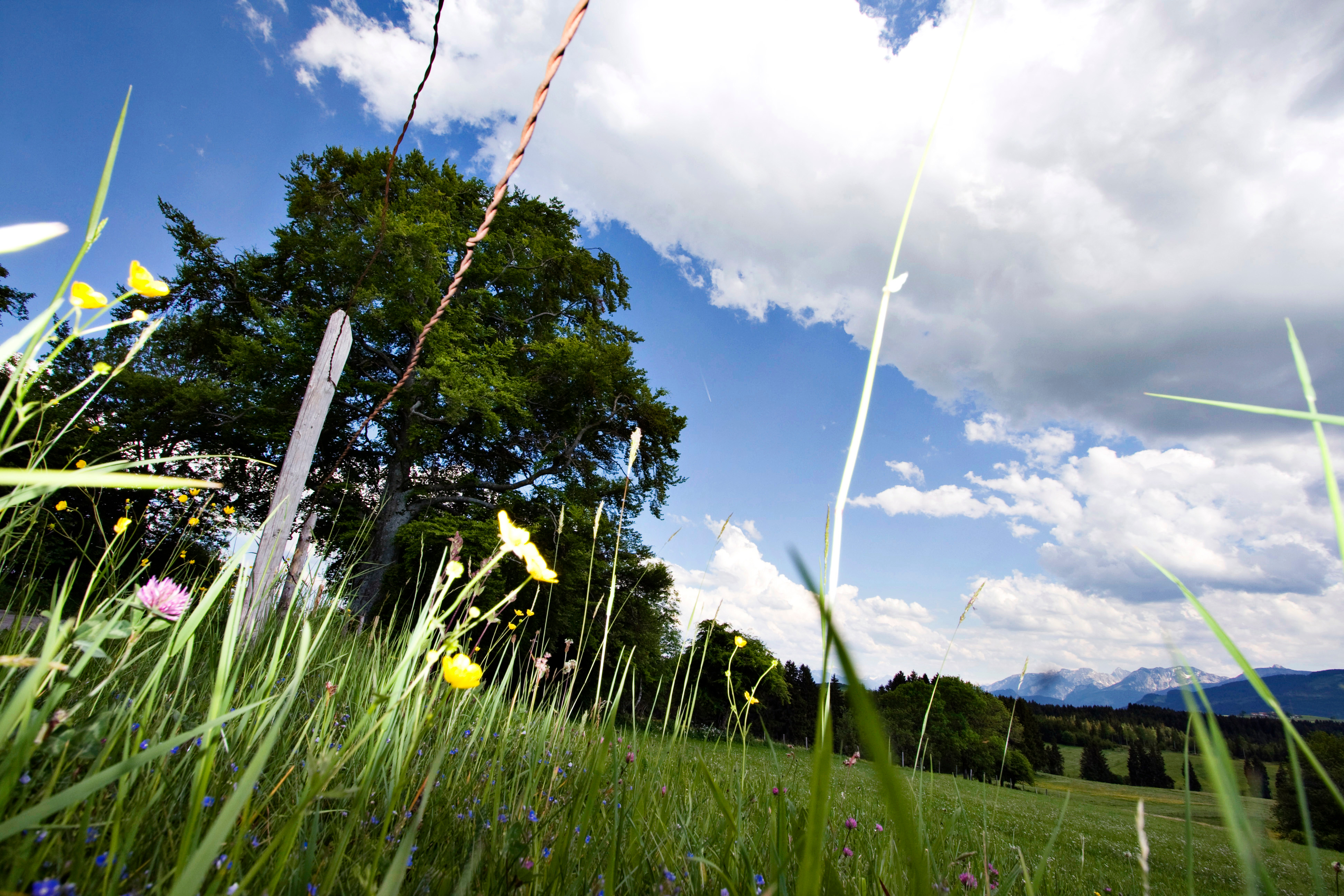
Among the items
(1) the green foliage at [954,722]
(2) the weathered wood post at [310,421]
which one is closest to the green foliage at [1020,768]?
(1) the green foliage at [954,722]

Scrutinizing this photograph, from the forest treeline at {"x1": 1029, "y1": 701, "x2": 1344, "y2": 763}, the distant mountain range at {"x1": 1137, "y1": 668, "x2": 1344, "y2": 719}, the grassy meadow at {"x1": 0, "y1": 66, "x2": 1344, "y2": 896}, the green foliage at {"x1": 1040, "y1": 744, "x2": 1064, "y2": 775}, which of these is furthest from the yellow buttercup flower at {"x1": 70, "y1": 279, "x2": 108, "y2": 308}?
the distant mountain range at {"x1": 1137, "y1": 668, "x2": 1344, "y2": 719}

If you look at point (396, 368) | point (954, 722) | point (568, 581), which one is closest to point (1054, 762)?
point (954, 722)

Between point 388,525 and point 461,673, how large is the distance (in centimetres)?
1063

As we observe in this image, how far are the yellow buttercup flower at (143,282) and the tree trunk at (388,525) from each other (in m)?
9.45

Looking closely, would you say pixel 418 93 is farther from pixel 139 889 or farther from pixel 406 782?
pixel 406 782

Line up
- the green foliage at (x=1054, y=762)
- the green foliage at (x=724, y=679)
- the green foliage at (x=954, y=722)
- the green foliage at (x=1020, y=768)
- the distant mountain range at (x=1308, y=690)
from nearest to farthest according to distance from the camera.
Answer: the green foliage at (x=724, y=679) < the green foliage at (x=954, y=722) < the green foliage at (x=1020, y=768) < the green foliage at (x=1054, y=762) < the distant mountain range at (x=1308, y=690)

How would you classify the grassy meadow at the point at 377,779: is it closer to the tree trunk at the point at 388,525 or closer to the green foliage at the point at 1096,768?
the tree trunk at the point at 388,525

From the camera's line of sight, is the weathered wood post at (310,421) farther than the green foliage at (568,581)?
No

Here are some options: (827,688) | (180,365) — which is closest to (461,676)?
(827,688)

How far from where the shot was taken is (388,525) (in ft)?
33.1

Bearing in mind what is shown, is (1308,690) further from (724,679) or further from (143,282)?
(143,282)

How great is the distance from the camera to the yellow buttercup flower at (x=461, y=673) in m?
0.63

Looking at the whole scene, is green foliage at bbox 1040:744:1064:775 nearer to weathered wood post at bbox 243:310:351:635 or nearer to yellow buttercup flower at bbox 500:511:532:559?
weathered wood post at bbox 243:310:351:635

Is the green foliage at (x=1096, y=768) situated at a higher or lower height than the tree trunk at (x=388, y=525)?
lower
